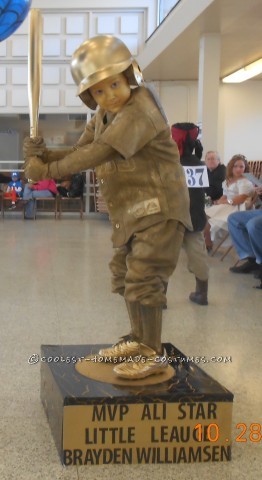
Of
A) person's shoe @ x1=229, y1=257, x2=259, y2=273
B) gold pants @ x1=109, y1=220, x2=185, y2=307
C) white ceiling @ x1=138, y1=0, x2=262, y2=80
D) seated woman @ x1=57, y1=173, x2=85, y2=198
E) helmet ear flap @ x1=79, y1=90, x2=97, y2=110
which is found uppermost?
white ceiling @ x1=138, y1=0, x2=262, y2=80

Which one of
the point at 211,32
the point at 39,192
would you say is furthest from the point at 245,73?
the point at 39,192

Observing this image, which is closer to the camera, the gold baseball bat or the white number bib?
the gold baseball bat

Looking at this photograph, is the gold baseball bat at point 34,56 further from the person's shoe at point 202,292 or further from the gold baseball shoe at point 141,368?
the person's shoe at point 202,292

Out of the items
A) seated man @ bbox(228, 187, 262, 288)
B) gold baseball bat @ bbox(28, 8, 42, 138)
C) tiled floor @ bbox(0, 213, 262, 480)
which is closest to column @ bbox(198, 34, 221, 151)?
tiled floor @ bbox(0, 213, 262, 480)

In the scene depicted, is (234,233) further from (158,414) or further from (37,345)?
(158,414)

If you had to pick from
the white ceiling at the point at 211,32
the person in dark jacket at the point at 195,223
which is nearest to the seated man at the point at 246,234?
the person in dark jacket at the point at 195,223

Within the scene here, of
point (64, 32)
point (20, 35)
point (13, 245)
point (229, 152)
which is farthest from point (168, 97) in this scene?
point (13, 245)

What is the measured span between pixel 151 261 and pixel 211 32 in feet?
20.8

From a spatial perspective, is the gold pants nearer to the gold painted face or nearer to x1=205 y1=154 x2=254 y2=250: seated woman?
the gold painted face

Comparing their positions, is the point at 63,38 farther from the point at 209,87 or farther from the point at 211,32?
the point at 209,87

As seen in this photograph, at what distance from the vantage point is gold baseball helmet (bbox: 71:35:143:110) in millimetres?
1870

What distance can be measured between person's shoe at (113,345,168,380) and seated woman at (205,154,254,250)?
4.16 metres

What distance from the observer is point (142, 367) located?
2064mm

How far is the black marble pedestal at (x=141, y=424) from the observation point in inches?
73.1
